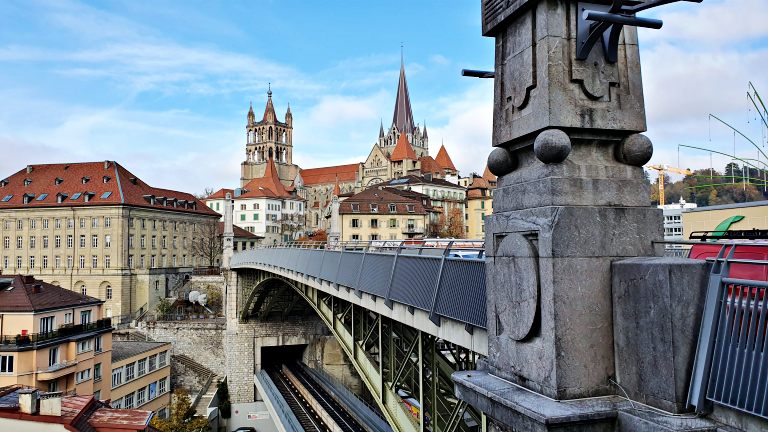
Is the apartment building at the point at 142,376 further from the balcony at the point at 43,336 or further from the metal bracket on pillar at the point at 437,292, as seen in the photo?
the metal bracket on pillar at the point at 437,292

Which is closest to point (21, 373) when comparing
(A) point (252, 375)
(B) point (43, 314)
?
(B) point (43, 314)

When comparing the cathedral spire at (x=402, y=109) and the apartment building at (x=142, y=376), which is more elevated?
the cathedral spire at (x=402, y=109)

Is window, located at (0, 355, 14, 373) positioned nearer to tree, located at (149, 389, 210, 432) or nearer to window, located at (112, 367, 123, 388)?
window, located at (112, 367, 123, 388)

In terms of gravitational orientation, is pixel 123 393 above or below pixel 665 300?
below

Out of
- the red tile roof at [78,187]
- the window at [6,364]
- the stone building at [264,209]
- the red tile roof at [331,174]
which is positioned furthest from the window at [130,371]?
the red tile roof at [331,174]

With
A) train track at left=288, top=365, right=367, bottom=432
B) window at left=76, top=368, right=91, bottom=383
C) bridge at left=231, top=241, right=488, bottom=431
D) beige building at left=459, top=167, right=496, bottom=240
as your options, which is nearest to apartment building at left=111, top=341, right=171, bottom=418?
window at left=76, top=368, right=91, bottom=383

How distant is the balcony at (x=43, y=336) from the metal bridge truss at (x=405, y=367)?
19658 mm

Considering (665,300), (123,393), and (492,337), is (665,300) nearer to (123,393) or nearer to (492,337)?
(492,337)

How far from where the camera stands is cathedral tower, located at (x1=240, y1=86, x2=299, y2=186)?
152500 millimetres

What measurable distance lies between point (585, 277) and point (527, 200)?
2.82ft

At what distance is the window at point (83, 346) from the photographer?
111 feet

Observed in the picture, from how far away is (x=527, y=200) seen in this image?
4.95 meters

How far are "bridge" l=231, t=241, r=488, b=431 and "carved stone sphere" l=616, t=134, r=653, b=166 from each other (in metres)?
2.78

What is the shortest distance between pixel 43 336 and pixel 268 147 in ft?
416
